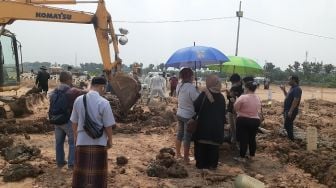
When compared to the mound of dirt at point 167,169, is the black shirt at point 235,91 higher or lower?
higher

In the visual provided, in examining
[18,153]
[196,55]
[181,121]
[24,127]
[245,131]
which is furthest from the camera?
[24,127]

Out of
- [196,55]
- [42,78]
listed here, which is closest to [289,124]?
[196,55]

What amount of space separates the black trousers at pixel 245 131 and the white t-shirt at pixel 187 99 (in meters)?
0.99

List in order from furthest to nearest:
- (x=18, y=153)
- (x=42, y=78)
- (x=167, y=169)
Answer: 1. (x=42, y=78)
2. (x=18, y=153)
3. (x=167, y=169)

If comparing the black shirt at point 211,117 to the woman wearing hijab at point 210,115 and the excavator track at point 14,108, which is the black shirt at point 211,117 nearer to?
the woman wearing hijab at point 210,115

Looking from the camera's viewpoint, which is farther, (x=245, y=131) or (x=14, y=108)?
(x=14, y=108)

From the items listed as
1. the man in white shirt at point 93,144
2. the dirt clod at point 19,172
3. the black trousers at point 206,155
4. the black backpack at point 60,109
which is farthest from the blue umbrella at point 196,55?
the man in white shirt at point 93,144

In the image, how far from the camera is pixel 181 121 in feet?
28.3

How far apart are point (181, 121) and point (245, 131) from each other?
1.25m

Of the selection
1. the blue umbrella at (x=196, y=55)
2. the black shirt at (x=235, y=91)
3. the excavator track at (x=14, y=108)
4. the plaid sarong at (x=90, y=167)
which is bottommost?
the excavator track at (x=14, y=108)

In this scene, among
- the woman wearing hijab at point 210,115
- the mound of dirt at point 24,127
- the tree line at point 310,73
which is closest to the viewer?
the woman wearing hijab at point 210,115

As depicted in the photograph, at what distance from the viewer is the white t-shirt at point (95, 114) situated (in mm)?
5777

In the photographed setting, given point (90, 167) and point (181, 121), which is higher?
point (181, 121)

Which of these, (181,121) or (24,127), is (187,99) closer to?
(181,121)
